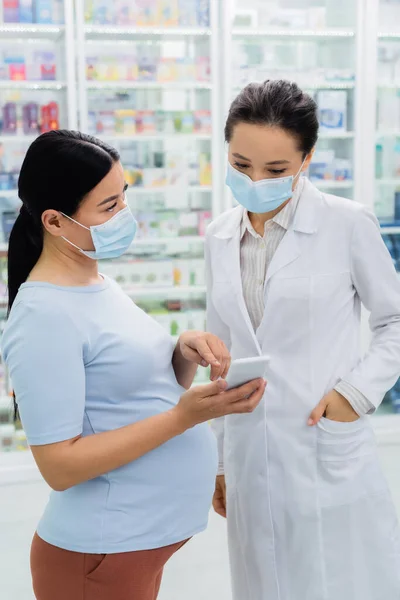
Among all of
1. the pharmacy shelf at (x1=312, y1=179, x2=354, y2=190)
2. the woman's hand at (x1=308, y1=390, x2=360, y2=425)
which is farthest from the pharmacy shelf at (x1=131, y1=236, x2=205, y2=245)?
the woman's hand at (x1=308, y1=390, x2=360, y2=425)

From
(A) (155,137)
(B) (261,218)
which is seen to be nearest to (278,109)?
(B) (261,218)

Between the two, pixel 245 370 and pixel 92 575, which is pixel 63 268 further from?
pixel 92 575

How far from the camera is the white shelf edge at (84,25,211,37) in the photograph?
3.90 m

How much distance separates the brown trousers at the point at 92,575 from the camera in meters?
1.36

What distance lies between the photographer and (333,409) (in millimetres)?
1625

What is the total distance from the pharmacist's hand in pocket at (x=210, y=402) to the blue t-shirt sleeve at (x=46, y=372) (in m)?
0.19

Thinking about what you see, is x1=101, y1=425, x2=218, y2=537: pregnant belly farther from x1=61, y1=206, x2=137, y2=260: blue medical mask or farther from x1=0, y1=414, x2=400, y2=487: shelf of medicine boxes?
x1=0, y1=414, x2=400, y2=487: shelf of medicine boxes

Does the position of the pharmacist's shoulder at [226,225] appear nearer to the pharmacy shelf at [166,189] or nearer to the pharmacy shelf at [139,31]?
the pharmacy shelf at [166,189]

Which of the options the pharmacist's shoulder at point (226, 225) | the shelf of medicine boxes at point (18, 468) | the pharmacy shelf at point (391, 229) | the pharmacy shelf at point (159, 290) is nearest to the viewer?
the pharmacist's shoulder at point (226, 225)

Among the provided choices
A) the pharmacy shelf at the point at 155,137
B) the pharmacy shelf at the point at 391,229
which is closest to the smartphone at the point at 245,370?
the pharmacy shelf at the point at 155,137

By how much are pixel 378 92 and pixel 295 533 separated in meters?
3.43

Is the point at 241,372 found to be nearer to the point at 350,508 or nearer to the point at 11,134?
the point at 350,508

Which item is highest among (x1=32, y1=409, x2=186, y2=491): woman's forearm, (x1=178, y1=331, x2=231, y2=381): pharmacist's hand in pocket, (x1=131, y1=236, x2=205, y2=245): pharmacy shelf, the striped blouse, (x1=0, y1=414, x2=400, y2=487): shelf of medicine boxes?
the striped blouse

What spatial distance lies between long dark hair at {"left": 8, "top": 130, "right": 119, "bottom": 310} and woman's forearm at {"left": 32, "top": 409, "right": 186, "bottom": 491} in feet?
1.43
